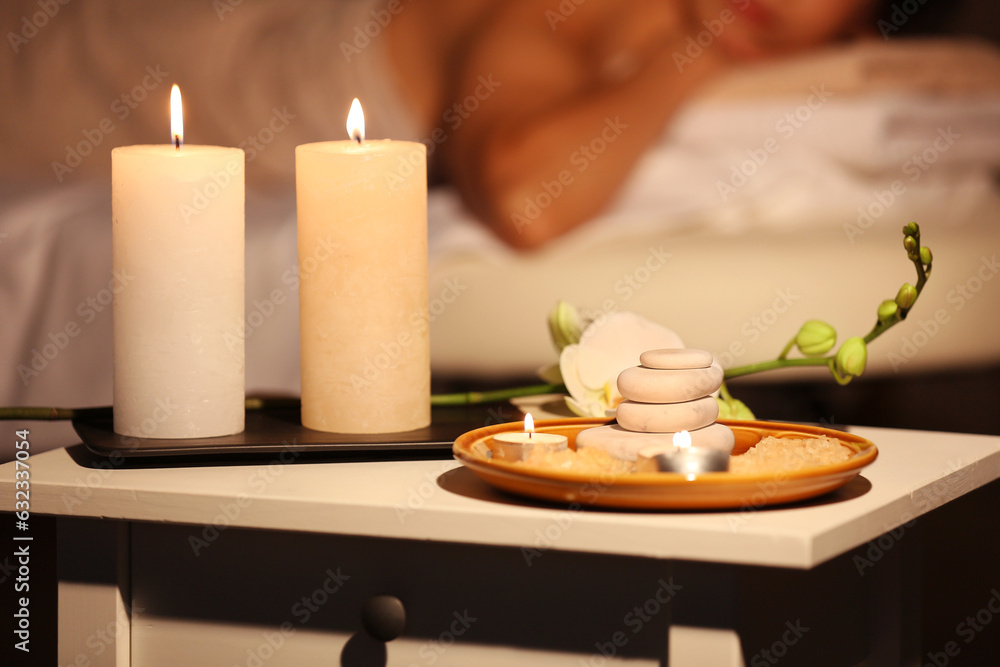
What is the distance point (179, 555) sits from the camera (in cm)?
62

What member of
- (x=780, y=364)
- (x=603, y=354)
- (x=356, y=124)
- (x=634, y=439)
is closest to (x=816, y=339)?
(x=780, y=364)

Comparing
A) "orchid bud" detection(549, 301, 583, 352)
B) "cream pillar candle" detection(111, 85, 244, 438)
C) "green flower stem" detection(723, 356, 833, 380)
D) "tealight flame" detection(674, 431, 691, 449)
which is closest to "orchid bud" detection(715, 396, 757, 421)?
"green flower stem" detection(723, 356, 833, 380)

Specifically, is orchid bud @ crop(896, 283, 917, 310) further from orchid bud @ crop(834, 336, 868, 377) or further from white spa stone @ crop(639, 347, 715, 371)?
white spa stone @ crop(639, 347, 715, 371)

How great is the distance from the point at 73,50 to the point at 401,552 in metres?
0.72

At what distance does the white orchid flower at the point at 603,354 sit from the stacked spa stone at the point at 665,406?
0.53 feet

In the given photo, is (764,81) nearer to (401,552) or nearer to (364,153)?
(364,153)

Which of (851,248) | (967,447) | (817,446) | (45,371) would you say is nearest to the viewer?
(817,446)

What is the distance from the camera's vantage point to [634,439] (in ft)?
1.84

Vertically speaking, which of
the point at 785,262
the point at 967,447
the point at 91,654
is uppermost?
the point at 785,262

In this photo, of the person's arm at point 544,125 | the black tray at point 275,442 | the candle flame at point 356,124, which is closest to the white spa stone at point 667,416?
the black tray at point 275,442

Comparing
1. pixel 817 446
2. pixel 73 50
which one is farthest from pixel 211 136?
pixel 817 446

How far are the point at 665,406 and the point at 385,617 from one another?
19 centimetres

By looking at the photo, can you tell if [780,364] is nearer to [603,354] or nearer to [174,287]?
[603,354]

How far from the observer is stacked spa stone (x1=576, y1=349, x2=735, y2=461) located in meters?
0.56
